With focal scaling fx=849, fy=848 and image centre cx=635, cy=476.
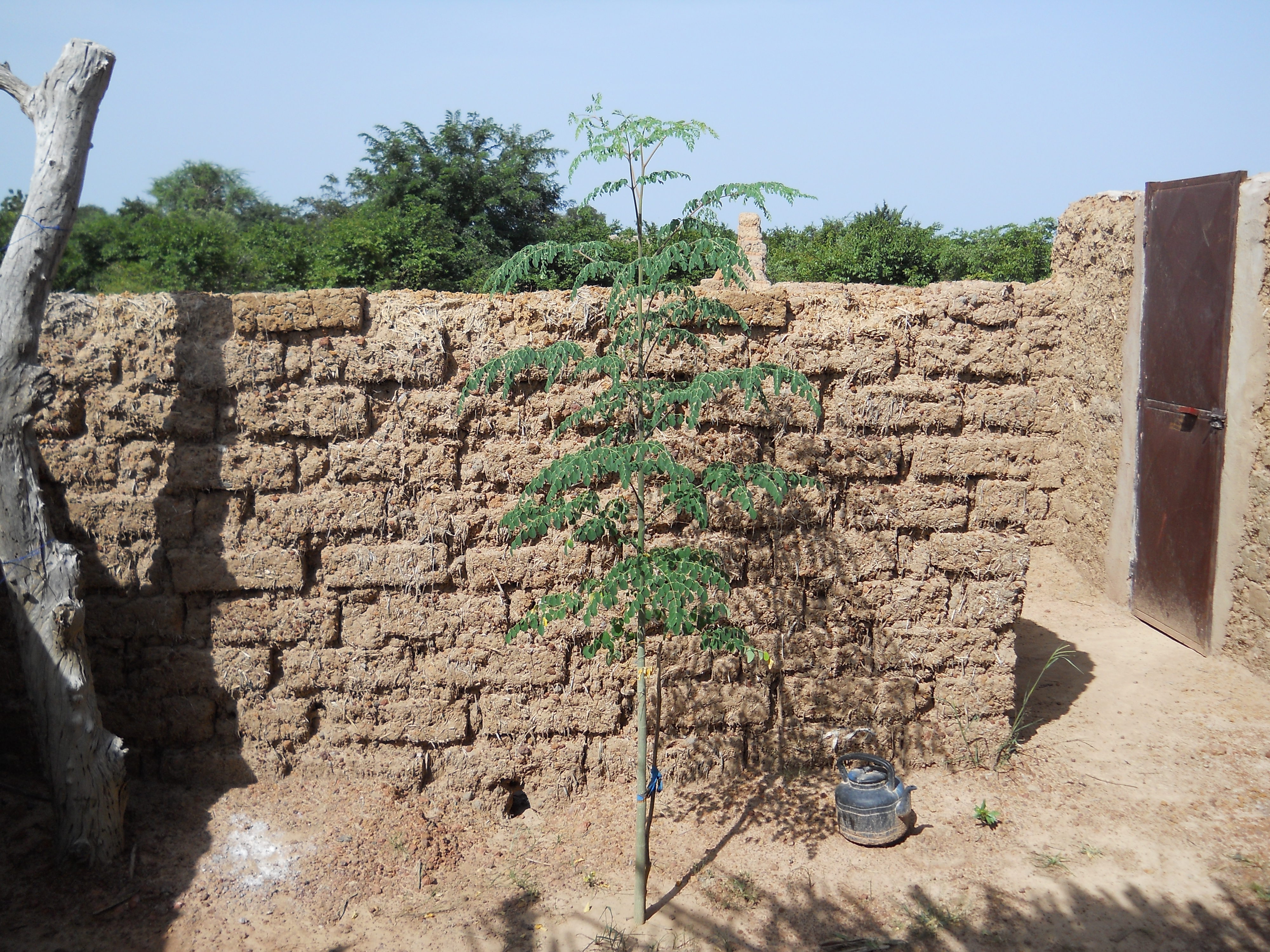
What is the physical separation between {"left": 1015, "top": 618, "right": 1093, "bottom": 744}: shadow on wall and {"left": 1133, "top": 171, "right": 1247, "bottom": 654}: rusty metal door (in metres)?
0.83

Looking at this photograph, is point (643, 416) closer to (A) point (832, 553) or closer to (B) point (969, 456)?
(A) point (832, 553)

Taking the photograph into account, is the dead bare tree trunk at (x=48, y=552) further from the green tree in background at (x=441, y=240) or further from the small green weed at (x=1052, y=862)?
the green tree in background at (x=441, y=240)

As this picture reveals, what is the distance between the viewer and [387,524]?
386 centimetres

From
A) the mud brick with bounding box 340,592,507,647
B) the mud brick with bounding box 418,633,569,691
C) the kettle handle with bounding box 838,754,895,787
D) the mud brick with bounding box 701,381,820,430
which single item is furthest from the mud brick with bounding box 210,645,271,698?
the kettle handle with bounding box 838,754,895,787

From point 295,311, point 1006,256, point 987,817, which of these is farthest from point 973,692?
point 1006,256

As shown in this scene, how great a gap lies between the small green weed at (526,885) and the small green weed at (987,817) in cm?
198

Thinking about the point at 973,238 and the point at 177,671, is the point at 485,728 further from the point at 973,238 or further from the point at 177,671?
the point at 973,238

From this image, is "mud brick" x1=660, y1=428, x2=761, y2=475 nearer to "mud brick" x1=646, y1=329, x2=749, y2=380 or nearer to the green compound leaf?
"mud brick" x1=646, y1=329, x2=749, y2=380

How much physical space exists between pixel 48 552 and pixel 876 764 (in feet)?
12.1

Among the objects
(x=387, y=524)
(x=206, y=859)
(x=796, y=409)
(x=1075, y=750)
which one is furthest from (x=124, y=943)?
(x=1075, y=750)

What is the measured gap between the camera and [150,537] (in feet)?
12.7

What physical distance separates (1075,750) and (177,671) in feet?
14.5

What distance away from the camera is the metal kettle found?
12.0 ft

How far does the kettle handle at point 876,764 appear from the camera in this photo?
3.70 metres
